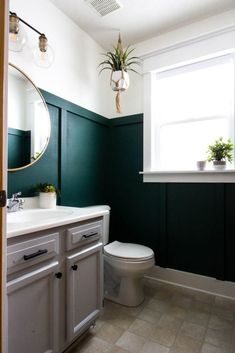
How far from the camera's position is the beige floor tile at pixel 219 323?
1511mm

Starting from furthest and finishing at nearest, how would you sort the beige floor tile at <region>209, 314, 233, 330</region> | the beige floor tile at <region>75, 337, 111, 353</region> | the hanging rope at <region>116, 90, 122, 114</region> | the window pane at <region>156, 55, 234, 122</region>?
1. the hanging rope at <region>116, 90, 122, 114</region>
2. the window pane at <region>156, 55, 234, 122</region>
3. the beige floor tile at <region>209, 314, 233, 330</region>
4. the beige floor tile at <region>75, 337, 111, 353</region>

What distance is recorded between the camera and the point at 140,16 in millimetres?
1956

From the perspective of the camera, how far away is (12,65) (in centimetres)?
145

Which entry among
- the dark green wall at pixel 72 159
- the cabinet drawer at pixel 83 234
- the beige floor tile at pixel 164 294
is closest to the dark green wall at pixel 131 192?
the dark green wall at pixel 72 159

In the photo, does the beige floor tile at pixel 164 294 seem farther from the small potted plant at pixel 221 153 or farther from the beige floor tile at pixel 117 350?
the small potted plant at pixel 221 153

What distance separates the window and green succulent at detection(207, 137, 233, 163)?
0.37 ft

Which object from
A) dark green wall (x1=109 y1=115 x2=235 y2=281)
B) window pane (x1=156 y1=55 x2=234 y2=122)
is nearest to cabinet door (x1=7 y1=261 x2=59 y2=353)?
dark green wall (x1=109 y1=115 x2=235 y2=281)

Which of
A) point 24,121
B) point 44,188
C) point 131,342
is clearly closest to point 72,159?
point 44,188

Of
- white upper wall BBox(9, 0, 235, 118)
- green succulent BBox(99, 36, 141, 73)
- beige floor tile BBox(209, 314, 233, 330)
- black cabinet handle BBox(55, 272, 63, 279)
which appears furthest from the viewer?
green succulent BBox(99, 36, 141, 73)

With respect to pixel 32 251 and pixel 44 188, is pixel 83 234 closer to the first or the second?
pixel 32 251

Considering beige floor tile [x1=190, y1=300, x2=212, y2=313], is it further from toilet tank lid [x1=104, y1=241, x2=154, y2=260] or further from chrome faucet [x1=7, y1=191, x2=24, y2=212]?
chrome faucet [x1=7, y1=191, x2=24, y2=212]

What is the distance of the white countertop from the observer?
914 millimetres

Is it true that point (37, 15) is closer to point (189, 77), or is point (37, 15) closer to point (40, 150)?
point (40, 150)

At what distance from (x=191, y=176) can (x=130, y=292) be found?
3.86 ft
